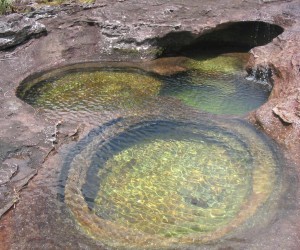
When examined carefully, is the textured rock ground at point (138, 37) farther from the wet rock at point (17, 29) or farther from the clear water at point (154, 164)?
the clear water at point (154, 164)

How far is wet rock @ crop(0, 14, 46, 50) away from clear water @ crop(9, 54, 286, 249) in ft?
4.51

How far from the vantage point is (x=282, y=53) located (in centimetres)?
1015

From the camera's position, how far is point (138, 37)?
38.2 feet

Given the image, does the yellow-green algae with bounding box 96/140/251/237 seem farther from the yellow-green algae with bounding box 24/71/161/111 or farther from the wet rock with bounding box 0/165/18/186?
the yellow-green algae with bounding box 24/71/161/111

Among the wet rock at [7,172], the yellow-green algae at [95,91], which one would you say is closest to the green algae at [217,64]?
the yellow-green algae at [95,91]

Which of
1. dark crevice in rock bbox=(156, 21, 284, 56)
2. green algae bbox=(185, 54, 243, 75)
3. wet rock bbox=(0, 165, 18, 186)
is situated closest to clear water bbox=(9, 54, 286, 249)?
green algae bbox=(185, 54, 243, 75)

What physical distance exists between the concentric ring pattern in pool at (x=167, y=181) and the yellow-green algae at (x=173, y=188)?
16 millimetres

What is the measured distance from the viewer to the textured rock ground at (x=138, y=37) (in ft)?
30.9

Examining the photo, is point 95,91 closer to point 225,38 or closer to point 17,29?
point 17,29

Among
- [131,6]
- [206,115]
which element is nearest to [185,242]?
[206,115]

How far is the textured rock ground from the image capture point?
9430 mm

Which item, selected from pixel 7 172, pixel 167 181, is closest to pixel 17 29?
pixel 7 172

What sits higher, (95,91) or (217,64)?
(217,64)

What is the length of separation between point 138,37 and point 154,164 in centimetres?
535
